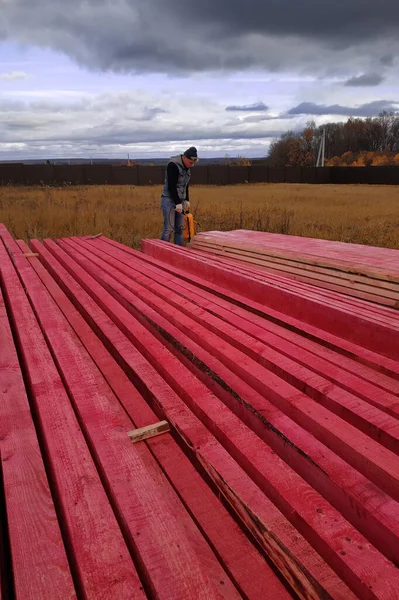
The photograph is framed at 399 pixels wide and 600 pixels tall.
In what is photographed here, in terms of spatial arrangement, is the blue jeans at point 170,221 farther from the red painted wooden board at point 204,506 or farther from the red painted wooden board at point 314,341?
the red painted wooden board at point 204,506

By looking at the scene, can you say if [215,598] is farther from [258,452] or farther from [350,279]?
[350,279]

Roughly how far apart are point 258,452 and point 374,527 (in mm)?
513

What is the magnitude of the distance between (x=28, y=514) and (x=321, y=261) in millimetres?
4140

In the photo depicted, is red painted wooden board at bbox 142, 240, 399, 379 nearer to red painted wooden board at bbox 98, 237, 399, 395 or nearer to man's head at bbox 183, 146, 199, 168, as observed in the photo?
red painted wooden board at bbox 98, 237, 399, 395

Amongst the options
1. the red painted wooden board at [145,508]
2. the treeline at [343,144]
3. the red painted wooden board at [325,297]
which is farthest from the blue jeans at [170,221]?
the treeline at [343,144]

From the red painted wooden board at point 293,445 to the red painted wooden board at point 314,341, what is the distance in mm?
462

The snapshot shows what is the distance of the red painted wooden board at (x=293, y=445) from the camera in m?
1.64

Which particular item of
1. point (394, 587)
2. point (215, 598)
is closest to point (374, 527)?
point (394, 587)

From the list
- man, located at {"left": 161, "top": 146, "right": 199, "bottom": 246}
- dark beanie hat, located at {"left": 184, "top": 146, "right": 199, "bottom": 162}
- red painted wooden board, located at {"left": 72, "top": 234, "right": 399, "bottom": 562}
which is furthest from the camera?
man, located at {"left": 161, "top": 146, "right": 199, "bottom": 246}

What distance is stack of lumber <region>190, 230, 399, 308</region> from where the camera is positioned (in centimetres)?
436

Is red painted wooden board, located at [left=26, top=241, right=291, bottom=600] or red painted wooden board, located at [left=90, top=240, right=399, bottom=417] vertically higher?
red painted wooden board, located at [left=90, top=240, right=399, bottom=417]

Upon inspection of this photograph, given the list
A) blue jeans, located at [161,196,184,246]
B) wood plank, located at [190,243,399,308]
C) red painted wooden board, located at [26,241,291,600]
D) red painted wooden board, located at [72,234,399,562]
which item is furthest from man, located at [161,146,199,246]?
red painted wooden board, located at [26,241,291,600]

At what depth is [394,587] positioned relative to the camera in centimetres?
135

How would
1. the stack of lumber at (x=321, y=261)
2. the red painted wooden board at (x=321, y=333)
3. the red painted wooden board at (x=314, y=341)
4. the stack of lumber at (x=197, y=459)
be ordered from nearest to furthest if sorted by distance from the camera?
the stack of lumber at (x=197, y=459)
the red painted wooden board at (x=314, y=341)
the red painted wooden board at (x=321, y=333)
the stack of lumber at (x=321, y=261)
